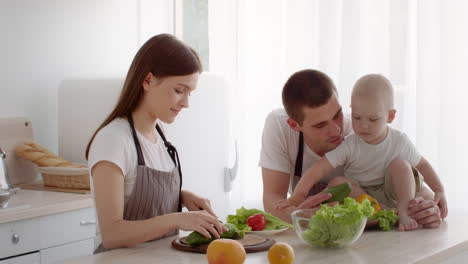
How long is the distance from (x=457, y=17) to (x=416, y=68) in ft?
1.08

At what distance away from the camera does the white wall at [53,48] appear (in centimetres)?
338

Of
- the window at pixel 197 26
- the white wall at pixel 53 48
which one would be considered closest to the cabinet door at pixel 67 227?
the white wall at pixel 53 48

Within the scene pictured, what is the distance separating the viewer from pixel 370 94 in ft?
6.95

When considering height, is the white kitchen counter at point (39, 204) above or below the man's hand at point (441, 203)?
below

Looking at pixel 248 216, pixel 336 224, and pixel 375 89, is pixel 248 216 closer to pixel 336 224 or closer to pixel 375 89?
pixel 336 224

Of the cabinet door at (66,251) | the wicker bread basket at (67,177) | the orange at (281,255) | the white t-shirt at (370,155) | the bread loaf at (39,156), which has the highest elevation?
the white t-shirt at (370,155)

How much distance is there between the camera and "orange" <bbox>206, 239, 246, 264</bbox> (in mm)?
1534

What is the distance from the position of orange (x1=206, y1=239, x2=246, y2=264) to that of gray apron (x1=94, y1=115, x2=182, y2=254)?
553 millimetres

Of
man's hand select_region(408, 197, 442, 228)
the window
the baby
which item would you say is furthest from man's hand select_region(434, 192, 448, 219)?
the window

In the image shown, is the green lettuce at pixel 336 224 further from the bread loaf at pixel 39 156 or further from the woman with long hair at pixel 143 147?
the bread loaf at pixel 39 156

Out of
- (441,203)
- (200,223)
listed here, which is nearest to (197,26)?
(441,203)

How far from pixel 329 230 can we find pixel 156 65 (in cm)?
72

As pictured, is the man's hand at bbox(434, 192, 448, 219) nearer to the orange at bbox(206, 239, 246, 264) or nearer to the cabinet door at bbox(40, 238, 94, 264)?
the orange at bbox(206, 239, 246, 264)

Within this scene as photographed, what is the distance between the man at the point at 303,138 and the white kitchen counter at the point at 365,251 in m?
0.13
